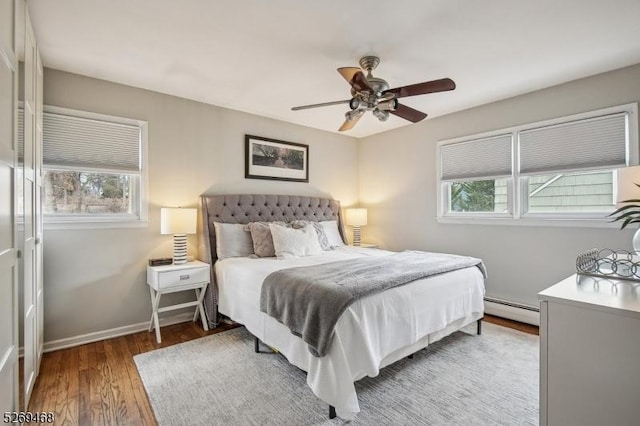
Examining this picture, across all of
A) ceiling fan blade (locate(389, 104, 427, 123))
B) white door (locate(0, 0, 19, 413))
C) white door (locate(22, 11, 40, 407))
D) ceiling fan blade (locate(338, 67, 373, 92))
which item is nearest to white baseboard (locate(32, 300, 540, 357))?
white door (locate(22, 11, 40, 407))

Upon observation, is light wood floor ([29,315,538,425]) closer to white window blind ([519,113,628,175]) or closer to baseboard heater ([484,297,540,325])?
baseboard heater ([484,297,540,325])

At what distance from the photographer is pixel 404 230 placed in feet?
14.8

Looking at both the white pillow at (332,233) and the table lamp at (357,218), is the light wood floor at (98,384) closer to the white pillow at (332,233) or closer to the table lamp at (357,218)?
the white pillow at (332,233)

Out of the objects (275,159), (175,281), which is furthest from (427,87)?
(175,281)

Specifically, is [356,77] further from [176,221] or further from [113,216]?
[113,216]

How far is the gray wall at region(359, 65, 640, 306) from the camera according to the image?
2.90 m

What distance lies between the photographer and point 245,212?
3.75 meters

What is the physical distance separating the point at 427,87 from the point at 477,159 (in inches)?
75.8

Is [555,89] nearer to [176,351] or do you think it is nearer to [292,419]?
[292,419]

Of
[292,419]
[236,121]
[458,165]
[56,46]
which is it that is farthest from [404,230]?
[56,46]

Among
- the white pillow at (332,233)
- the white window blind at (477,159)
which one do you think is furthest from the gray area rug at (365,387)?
the white window blind at (477,159)

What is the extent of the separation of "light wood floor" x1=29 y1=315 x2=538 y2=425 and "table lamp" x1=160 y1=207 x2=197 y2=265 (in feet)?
2.67

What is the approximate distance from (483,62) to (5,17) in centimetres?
311

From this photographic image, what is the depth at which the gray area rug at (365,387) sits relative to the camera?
5.93 feet
